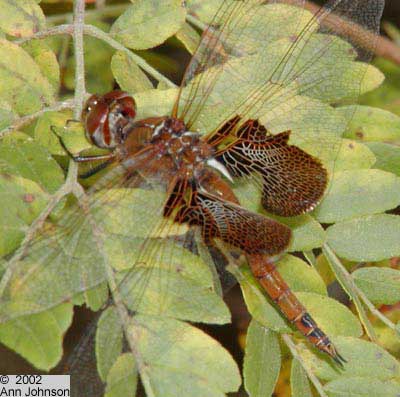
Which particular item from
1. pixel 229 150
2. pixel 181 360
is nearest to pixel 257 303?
pixel 181 360

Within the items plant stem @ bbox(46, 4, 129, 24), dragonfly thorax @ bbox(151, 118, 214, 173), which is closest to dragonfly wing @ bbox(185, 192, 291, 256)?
dragonfly thorax @ bbox(151, 118, 214, 173)

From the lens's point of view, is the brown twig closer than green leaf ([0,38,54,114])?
No

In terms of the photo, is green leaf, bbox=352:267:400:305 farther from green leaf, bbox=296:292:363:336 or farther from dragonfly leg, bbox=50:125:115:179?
dragonfly leg, bbox=50:125:115:179

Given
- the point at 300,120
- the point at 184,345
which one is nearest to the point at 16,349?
the point at 184,345

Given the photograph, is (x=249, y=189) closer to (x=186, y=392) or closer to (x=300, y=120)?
(x=300, y=120)

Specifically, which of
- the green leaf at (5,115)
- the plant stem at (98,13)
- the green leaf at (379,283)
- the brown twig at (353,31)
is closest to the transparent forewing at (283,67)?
the brown twig at (353,31)

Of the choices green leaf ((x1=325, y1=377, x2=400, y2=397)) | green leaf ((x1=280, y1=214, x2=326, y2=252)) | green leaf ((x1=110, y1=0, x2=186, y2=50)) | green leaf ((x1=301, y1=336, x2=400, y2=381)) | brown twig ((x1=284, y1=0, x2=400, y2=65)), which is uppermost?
green leaf ((x1=110, y1=0, x2=186, y2=50))
